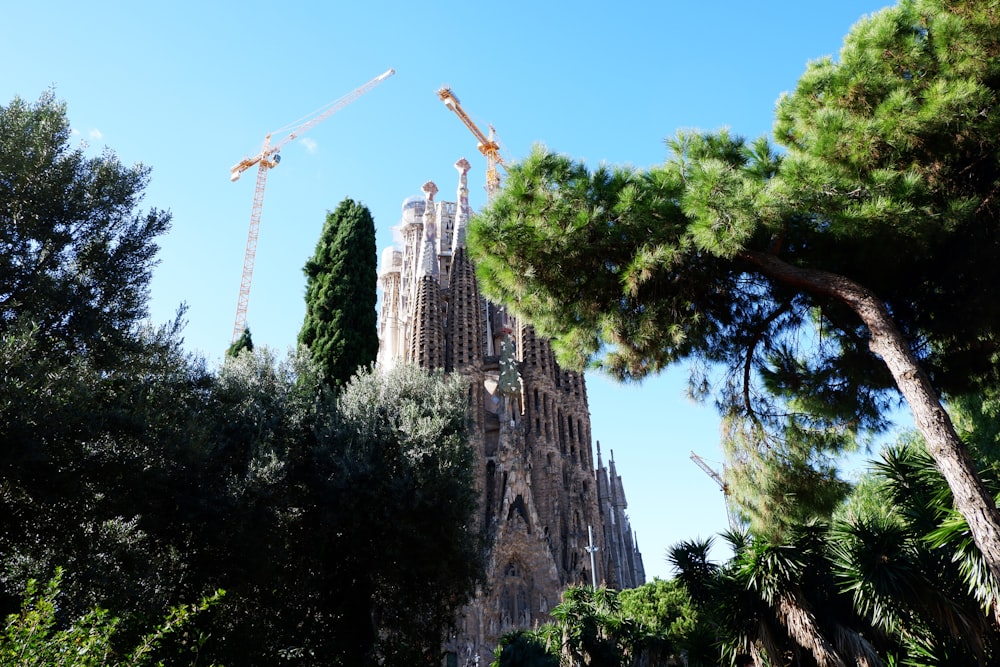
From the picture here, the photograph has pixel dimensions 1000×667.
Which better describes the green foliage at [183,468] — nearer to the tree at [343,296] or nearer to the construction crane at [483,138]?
the tree at [343,296]

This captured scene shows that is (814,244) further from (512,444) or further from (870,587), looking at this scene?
(512,444)

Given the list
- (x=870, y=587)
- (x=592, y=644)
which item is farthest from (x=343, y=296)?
(x=870, y=587)

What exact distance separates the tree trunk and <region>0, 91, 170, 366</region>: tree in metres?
7.29

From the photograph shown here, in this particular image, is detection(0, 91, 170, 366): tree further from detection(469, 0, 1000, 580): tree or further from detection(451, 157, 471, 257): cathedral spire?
detection(451, 157, 471, 257): cathedral spire

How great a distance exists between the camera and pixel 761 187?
6.31 m

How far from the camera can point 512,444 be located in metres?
29.6

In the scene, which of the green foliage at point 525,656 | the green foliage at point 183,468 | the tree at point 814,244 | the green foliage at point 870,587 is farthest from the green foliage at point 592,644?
the tree at point 814,244

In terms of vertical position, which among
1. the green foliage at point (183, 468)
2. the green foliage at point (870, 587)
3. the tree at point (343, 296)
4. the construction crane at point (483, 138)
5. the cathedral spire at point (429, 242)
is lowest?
the green foliage at point (870, 587)

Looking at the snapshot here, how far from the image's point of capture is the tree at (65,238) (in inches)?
306

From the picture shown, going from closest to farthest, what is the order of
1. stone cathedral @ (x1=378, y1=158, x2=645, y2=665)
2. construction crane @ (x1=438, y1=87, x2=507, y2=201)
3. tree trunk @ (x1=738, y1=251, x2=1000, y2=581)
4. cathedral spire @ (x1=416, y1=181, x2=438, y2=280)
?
tree trunk @ (x1=738, y1=251, x2=1000, y2=581) < stone cathedral @ (x1=378, y1=158, x2=645, y2=665) < cathedral spire @ (x1=416, y1=181, x2=438, y2=280) < construction crane @ (x1=438, y1=87, x2=507, y2=201)

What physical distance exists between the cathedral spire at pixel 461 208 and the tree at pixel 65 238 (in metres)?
25.5

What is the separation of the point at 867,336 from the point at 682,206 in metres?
2.55

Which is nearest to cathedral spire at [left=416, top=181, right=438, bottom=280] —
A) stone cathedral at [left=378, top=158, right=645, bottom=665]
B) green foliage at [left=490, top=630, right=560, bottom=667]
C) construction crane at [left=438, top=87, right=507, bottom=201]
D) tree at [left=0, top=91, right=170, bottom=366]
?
stone cathedral at [left=378, top=158, right=645, bottom=665]

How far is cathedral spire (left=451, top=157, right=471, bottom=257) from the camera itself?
34875mm
